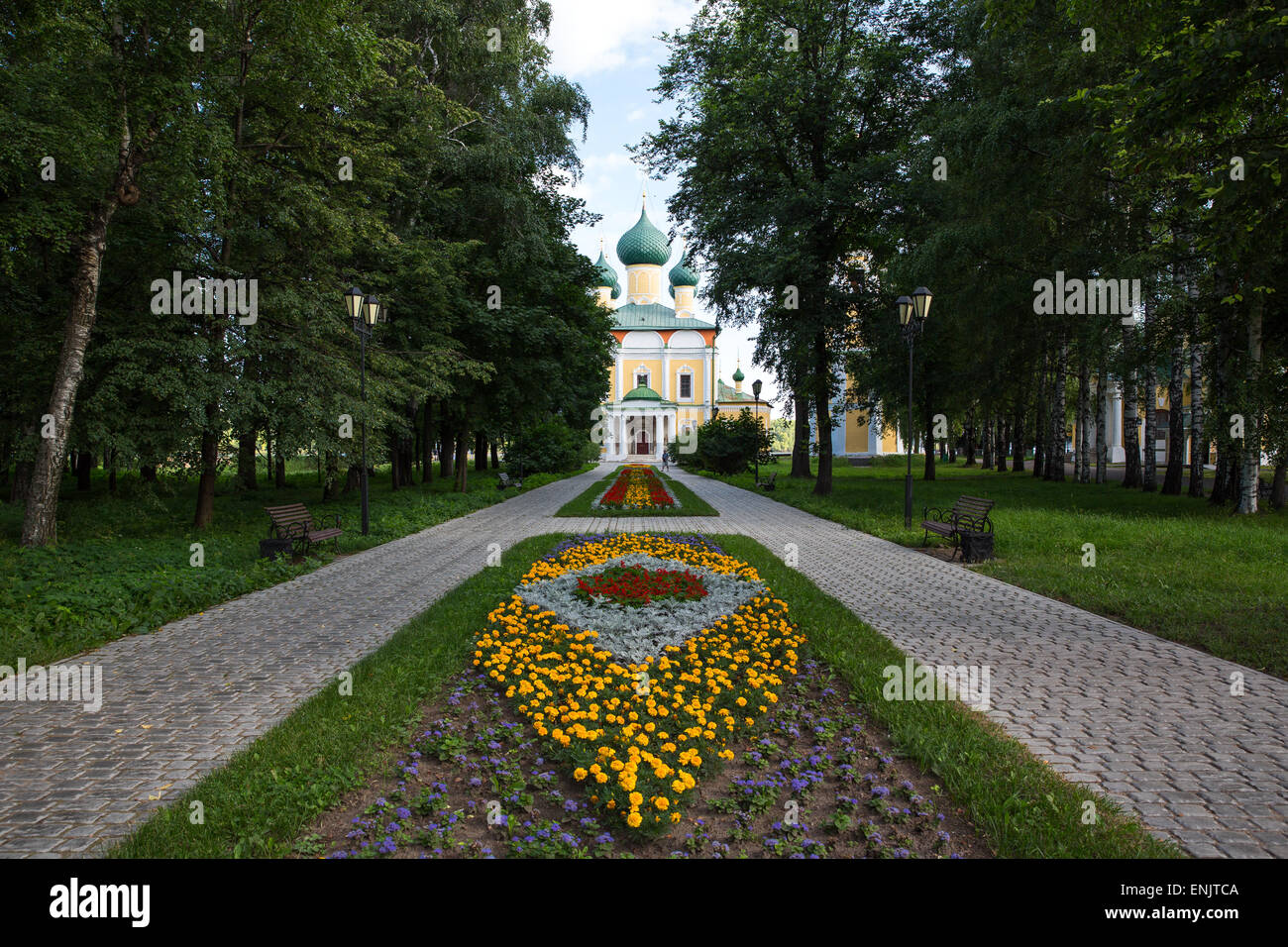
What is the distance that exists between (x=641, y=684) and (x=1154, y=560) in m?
8.29

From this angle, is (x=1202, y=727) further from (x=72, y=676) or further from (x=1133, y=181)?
(x=1133, y=181)

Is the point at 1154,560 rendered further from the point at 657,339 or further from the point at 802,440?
the point at 657,339

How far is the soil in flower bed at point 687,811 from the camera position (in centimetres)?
299

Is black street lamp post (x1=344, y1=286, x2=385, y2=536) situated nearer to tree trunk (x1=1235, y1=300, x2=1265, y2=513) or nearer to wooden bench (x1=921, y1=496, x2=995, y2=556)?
wooden bench (x1=921, y1=496, x2=995, y2=556)

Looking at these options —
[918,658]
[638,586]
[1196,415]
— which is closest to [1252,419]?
[1196,415]

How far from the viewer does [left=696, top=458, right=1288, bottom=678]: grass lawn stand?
250 inches

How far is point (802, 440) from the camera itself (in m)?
26.0

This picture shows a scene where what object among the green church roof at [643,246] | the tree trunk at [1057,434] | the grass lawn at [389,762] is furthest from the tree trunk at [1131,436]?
the green church roof at [643,246]

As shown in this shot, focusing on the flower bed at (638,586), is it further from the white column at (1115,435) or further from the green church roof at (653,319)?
the green church roof at (653,319)

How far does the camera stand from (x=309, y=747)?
3.90 metres

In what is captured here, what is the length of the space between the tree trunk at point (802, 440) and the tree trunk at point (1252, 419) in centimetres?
1041

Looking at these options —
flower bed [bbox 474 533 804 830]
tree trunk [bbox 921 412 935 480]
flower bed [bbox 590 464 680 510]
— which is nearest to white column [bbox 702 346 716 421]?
tree trunk [bbox 921 412 935 480]

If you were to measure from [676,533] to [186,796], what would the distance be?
9669 millimetres
